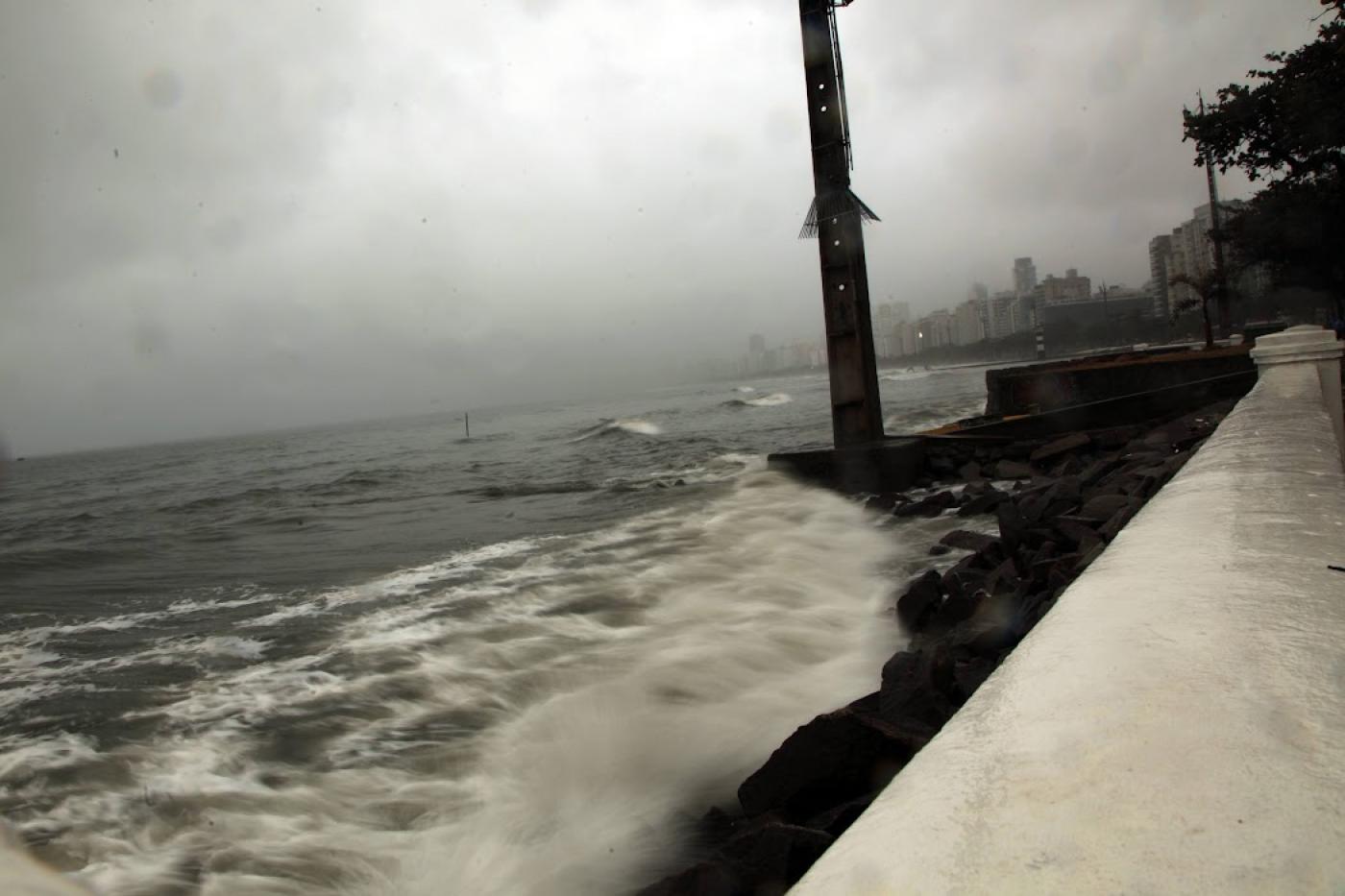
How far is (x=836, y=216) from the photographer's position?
36.8 ft

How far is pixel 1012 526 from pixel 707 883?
14.7ft

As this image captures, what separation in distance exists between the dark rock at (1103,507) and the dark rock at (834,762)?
3.49m

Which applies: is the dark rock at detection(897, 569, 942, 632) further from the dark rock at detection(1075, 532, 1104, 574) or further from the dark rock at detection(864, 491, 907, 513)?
the dark rock at detection(864, 491, 907, 513)

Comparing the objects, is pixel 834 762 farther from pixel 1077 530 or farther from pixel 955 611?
pixel 1077 530

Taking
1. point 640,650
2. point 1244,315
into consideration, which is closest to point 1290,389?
point 640,650

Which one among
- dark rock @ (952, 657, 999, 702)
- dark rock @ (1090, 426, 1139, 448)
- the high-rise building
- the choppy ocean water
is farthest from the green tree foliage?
the high-rise building

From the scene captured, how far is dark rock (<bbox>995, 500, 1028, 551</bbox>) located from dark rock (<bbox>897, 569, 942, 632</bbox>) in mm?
907

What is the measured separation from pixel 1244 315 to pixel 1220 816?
78.3m

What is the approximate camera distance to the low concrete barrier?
3.05ft

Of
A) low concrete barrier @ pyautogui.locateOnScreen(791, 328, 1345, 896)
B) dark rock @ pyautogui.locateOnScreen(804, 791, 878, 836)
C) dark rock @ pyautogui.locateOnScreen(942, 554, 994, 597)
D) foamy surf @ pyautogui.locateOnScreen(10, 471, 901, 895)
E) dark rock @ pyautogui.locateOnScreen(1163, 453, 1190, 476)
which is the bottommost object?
foamy surf @ pyautogui.locateOnScreen(10, 471, 901, 895)

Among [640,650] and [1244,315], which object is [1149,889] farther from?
[1244,315]

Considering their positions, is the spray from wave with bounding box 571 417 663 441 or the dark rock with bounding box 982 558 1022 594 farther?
the spray from wave with bounding box 571 417 663 441

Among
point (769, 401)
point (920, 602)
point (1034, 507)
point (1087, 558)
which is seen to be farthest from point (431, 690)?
point (769, 401)

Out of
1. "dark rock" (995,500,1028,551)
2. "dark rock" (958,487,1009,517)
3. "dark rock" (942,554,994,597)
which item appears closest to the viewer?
"dark rock" (942,554,994,597)
